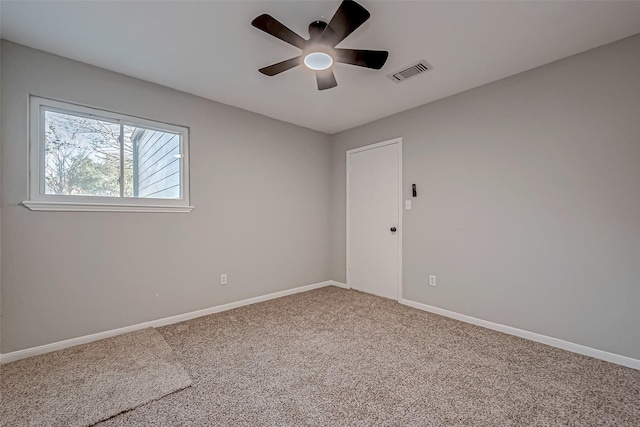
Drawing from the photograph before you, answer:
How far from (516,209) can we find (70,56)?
13.7ft

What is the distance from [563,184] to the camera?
7.91 ft

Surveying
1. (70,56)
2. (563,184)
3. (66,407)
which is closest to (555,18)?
(563,184)

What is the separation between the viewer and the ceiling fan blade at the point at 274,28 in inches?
64.6

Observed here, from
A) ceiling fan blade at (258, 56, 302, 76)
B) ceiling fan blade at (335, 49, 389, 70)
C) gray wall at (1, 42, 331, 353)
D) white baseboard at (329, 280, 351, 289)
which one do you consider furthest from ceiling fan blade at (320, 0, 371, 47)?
white baseboard at (329, 280, 351, 289)

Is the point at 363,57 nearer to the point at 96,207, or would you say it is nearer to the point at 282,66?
the point at 282,66

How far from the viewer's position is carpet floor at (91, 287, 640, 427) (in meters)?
1.58

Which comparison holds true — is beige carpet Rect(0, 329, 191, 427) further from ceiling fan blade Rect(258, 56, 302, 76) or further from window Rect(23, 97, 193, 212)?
ceiling fan blade Rect(258, 56, 302, 76)

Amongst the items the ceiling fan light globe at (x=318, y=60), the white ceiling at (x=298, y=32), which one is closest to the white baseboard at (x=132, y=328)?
the white ceiling at (x=298, y=32)

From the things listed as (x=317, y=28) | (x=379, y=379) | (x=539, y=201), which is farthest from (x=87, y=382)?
(x=539, y=201)

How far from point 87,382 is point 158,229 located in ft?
4.52

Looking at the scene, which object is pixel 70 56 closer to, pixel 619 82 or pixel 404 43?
pixel 404 43

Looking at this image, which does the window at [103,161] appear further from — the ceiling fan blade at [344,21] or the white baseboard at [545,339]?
the white baseboard at [545,339]

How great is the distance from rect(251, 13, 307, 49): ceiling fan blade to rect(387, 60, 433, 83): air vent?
3.76 ft

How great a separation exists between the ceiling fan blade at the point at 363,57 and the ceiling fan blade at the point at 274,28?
281 millimetres
